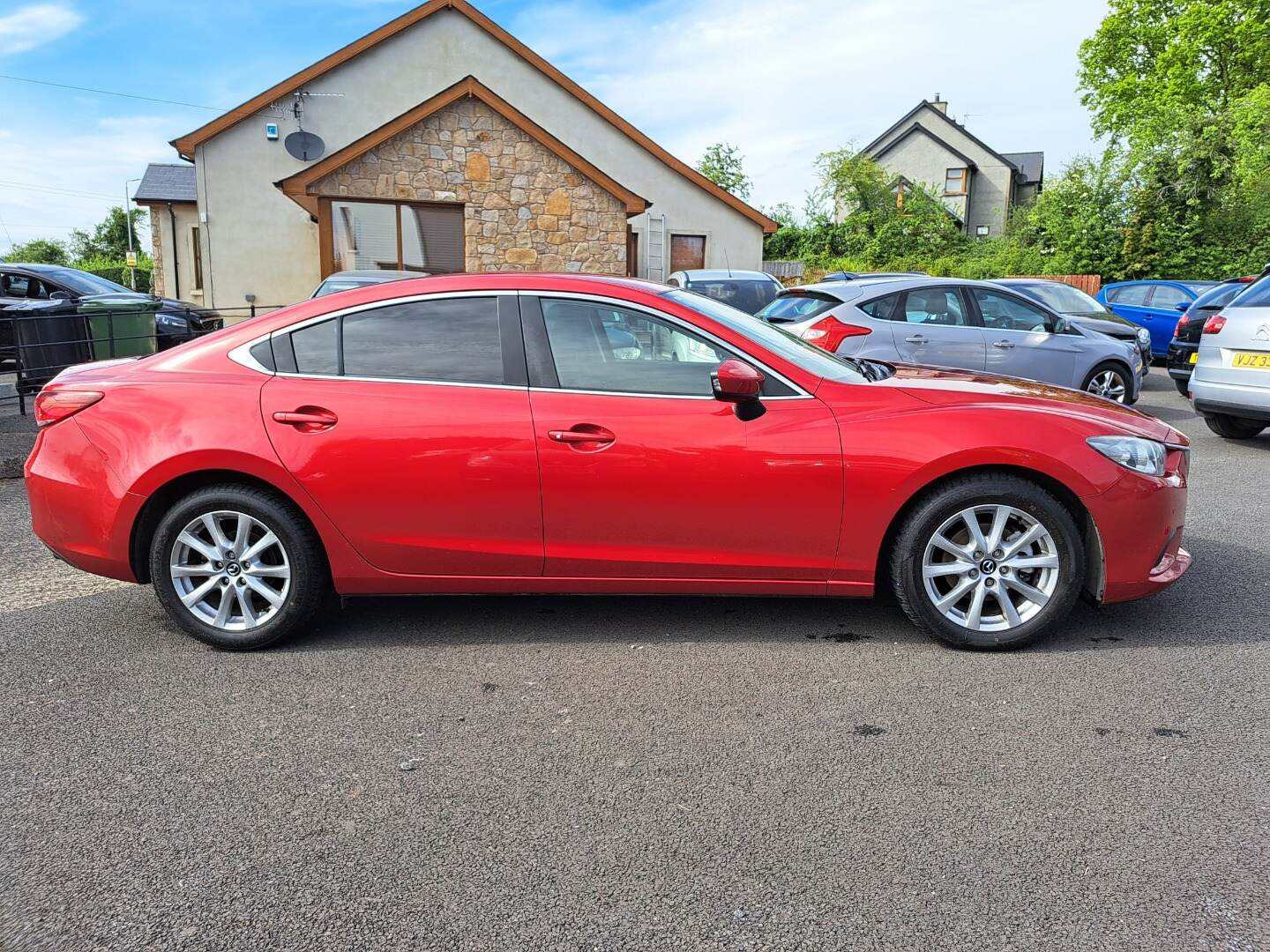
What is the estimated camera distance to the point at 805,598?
4.81 meters

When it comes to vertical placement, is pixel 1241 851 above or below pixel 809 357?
below

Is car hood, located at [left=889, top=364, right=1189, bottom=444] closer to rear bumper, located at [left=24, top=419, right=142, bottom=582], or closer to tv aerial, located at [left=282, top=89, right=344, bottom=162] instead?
rear bumper, located at [left=24, top=419, right=142, bottom=582]

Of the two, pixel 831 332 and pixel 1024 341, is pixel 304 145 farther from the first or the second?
pixel 1024 341

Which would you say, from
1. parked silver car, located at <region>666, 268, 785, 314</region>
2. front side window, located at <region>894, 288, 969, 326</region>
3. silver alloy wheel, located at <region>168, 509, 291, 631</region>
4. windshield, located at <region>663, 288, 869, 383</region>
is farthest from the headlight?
parked silver car, located at <region>666, 268, 785, 314</region>

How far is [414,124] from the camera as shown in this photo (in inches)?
653

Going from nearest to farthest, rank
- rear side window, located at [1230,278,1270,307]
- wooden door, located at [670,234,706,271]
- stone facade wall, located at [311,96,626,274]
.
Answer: rear side window, located at [1230,278,1270,307] < stone facade wall, located at [311,96,626,274] < wooden door, located at [670,234,706,271]

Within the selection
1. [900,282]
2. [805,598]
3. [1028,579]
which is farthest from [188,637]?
[900,282]

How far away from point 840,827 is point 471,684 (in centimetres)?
159

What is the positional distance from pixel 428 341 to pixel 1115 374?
359 inches

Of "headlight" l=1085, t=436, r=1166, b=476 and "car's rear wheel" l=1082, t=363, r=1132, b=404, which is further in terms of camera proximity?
"car's rear wheel" l=1082, t=363, r=1132, b=404

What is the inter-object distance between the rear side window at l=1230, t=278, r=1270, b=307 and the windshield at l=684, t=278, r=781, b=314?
322 inches

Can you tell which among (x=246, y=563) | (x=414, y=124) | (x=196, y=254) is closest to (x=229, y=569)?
(x=246, y=563)

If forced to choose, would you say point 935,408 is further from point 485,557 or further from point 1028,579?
point 485,557

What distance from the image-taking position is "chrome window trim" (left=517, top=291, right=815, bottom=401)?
404 centimetres
